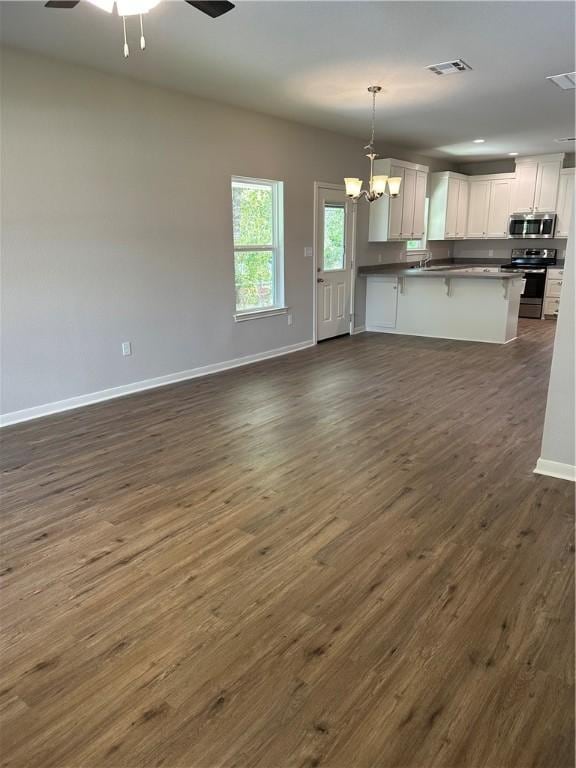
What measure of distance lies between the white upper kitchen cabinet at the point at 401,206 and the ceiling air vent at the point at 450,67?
3.29 m

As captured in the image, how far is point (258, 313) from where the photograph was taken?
6.12m

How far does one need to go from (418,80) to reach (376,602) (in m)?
4.26

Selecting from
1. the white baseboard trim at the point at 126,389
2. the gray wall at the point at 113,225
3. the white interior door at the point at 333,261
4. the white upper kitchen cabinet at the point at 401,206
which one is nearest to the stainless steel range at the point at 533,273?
the white upper kitchen cabinet at the point at 401,206

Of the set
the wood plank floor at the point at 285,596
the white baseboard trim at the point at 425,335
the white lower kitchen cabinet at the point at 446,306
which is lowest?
the wood plank floor at the point at 285,596

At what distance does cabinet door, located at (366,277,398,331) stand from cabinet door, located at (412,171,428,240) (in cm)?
128

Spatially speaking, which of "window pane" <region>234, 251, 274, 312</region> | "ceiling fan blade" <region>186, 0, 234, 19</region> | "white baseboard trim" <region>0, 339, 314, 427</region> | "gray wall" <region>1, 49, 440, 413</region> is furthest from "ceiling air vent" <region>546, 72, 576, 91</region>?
"white baseboard trim" <region>0, 339, 314, 427</region>

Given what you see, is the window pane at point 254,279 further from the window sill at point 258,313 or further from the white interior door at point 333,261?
the white interior door at point 333,261

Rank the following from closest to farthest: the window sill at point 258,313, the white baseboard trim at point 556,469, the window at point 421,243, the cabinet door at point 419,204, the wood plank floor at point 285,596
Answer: the wood plank floor at point 285,596 < the white baseboard trim at point 556,469 < the window sill at point 258,313 < the cabinet door at point 419,204 < the window at point 421,243

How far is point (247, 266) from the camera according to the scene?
5980 mm

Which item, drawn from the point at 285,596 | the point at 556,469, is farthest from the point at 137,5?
the point at 556,469

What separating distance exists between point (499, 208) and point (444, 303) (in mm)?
3642

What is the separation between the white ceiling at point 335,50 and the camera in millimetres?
3094

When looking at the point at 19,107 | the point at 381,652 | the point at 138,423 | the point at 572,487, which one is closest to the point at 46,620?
the point at 381,652

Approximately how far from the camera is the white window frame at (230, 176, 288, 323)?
5922mm
